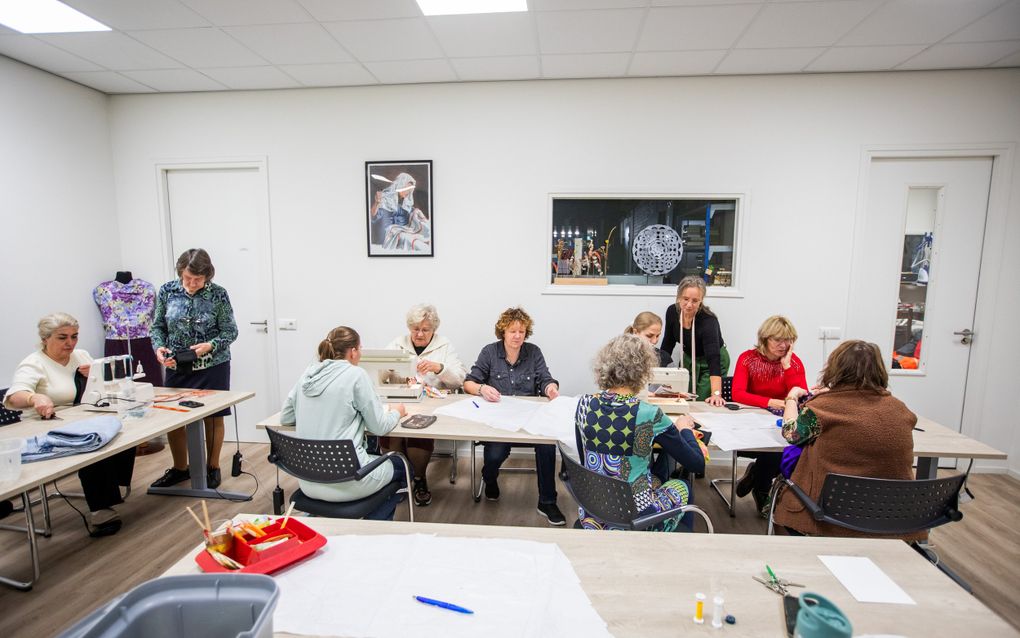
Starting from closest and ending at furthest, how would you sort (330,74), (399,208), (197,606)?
(197,606) → (330,74) → (399,208)

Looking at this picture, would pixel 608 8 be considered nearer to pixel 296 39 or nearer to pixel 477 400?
pixel 296 39

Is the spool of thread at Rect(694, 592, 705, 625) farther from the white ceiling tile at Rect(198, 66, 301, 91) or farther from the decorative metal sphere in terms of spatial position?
the white ceiling tile at Rect(198, 66, 301, 91)

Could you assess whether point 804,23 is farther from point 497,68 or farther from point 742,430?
point 742,430

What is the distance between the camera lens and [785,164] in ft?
11.2

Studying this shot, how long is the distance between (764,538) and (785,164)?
10.2ft

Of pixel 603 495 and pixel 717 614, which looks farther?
pixel 603 495

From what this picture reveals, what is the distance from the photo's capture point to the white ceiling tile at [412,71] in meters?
3.21

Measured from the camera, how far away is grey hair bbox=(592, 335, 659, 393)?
67.7 inches

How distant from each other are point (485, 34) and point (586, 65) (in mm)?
810

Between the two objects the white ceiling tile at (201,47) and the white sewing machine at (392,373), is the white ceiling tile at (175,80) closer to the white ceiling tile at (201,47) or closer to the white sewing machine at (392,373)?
the white ceiling tile at (201,47)

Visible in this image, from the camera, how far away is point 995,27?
105 inches

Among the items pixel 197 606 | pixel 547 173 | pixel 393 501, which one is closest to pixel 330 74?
pixel 547 173

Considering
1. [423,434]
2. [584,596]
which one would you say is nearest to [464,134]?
[423,434]

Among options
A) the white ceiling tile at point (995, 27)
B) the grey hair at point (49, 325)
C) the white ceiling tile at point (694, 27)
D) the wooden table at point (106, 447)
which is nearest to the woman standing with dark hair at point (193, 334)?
the wooden table at point (106, 447)
